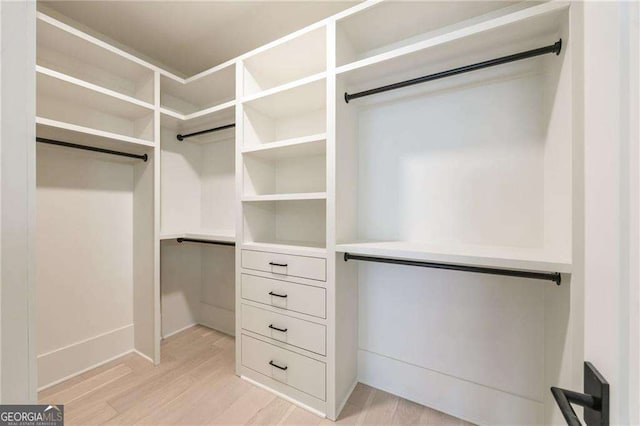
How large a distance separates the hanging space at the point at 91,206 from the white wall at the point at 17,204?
1.52 meters

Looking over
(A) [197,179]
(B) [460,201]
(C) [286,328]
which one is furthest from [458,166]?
(A) [197,179]

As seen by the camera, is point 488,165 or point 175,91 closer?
point 488,165

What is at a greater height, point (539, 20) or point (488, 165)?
point (539, 20)

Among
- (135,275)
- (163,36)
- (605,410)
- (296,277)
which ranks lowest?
(135,275)

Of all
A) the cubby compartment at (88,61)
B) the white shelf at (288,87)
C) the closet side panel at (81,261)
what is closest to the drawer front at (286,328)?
the closet side panel at (81,261)

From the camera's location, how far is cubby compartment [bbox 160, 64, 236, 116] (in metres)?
1.92

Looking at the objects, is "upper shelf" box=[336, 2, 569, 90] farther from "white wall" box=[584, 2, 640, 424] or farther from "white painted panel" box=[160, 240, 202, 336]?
"white painted panel" box=[160, 240, 202, 336]

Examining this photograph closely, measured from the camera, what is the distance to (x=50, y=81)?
→ 1.44 meters

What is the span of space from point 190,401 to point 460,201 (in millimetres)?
2054

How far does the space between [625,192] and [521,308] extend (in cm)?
127

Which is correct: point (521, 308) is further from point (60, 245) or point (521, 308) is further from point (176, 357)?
point (60, 245)

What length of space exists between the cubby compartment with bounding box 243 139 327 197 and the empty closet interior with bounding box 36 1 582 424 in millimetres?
A: 16

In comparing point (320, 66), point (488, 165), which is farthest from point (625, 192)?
point (320, 66)

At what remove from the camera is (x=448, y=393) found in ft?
4.72
